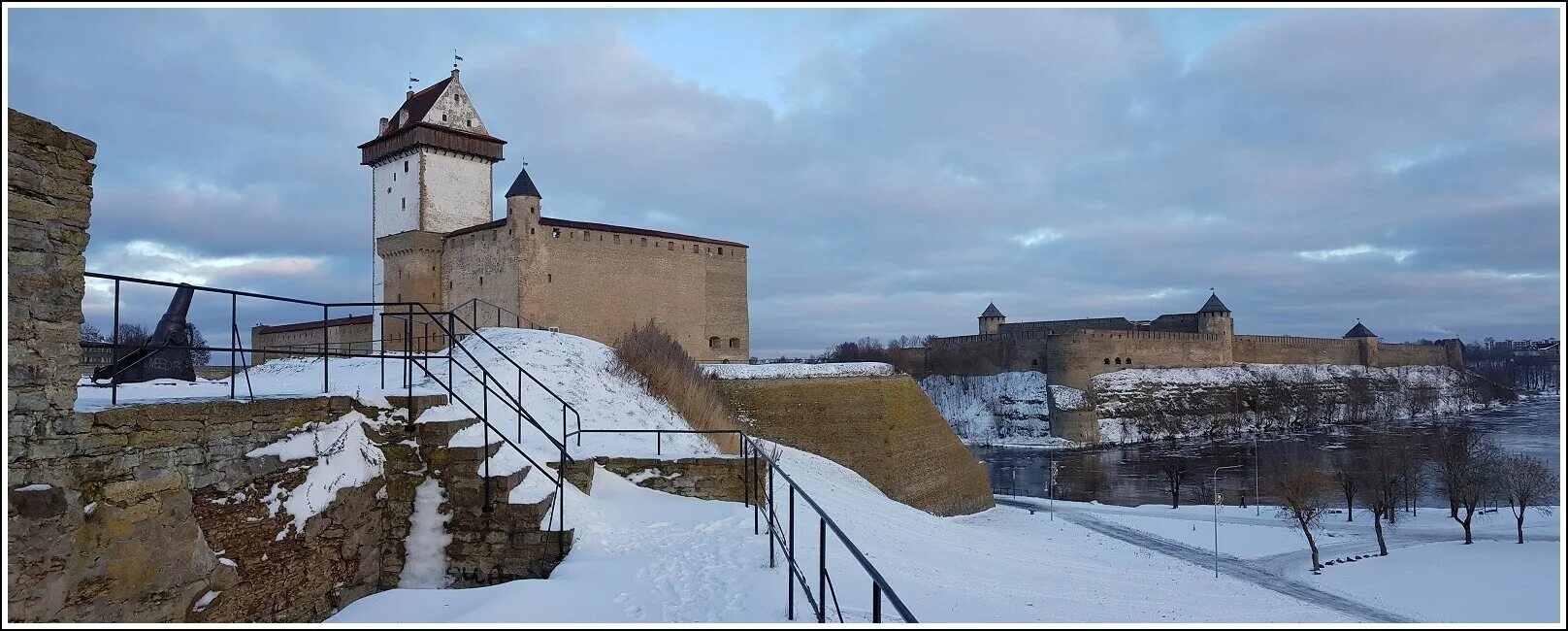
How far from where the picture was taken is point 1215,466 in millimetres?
41750

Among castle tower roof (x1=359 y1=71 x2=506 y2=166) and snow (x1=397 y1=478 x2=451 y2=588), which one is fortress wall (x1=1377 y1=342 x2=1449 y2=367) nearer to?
castle tower roof (x1=359 y1=71 x2=506 y2=166)

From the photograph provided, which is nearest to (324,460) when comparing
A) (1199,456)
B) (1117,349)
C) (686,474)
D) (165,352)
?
(165,352)

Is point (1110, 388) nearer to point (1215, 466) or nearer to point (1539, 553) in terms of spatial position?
point (1215, 466)

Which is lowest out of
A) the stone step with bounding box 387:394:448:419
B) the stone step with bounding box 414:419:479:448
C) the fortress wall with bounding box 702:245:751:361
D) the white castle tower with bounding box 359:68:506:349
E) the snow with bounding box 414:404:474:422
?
the stone step with bounding box 414:419:479:448

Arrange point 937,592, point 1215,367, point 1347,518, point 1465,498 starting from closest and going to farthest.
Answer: point 937,592 → point 1465,498 → point 1347,518 → point 1215,367

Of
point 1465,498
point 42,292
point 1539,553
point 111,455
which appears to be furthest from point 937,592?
point 1465,498

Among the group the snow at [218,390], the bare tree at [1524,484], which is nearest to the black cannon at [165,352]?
the snow at [218,390]

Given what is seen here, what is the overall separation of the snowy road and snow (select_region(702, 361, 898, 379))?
29.4ft

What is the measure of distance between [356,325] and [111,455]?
34.8 metres

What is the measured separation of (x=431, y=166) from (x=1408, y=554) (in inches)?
1380

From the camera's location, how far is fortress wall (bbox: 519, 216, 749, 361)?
29984 mm

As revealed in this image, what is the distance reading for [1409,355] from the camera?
80188 mm

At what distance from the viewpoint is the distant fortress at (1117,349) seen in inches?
2360

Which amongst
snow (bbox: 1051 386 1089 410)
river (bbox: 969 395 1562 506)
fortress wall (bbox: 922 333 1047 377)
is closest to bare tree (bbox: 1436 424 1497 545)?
river (bbox: 969 395 1562 506)
